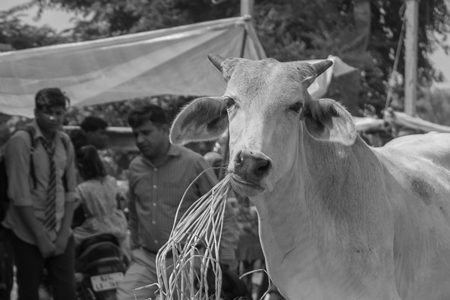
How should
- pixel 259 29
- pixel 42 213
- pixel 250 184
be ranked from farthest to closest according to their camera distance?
pixel 259 29
pixel 42 213
pixel 250 184

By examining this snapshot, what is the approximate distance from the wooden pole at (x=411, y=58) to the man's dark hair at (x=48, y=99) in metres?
13.2

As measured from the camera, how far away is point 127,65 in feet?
25.4

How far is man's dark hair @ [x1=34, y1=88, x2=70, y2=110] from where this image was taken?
687 cm

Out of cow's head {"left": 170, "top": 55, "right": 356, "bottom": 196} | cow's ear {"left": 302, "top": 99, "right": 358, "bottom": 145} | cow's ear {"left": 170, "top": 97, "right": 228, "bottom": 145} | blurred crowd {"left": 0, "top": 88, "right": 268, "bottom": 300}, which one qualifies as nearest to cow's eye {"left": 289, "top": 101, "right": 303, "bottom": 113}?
cow's head {"left": 170, "top": 55, "right": 356, "bottom": 196}

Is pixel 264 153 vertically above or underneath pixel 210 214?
above

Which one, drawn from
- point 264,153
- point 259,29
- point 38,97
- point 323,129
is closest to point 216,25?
point 38,97

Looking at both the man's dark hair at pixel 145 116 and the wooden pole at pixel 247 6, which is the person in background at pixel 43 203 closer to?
the man's dark hair at pixel 145 116

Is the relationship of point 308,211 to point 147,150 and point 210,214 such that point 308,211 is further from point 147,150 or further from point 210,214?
point 147,150

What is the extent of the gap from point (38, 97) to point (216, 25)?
1880 mm

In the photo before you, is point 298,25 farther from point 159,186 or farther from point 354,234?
point 354,234

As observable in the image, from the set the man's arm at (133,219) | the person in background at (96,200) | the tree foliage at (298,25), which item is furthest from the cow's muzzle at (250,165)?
the tree foliage at (298,25)

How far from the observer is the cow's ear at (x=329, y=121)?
4.72 metres

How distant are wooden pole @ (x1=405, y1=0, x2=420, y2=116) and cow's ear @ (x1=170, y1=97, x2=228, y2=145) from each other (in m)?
14.7

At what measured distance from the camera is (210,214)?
4.93 m
